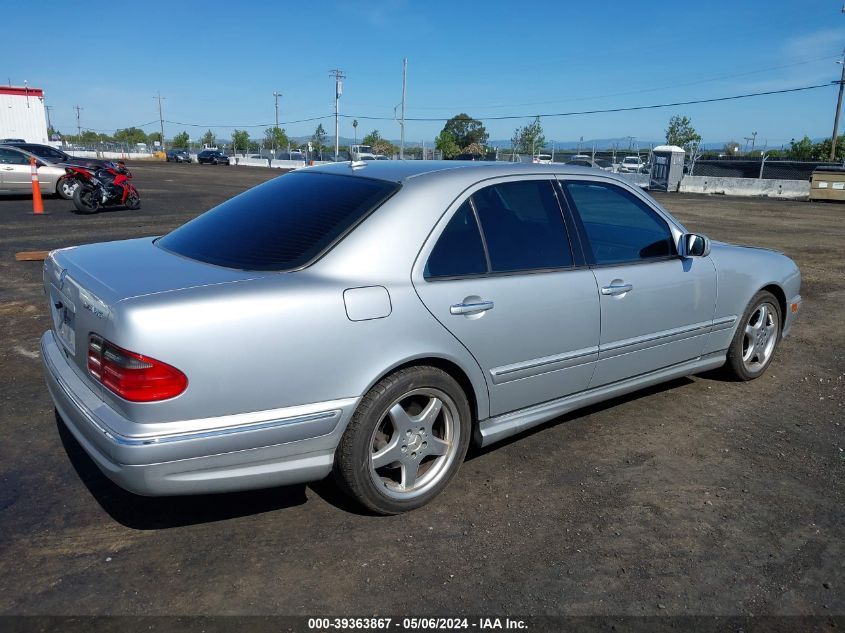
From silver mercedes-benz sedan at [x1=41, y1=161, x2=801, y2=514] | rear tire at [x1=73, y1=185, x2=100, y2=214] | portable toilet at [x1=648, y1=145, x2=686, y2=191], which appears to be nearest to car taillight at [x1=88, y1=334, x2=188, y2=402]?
silver mercedes-benz sedan at [x1=41, y1=161, x2=801, y2=514]

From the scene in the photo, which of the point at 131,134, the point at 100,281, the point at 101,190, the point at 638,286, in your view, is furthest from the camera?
the point at 131,134

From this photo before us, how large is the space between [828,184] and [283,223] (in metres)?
28.3

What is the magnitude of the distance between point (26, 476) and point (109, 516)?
2.13 feet

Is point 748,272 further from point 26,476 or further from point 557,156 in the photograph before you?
point 557,156

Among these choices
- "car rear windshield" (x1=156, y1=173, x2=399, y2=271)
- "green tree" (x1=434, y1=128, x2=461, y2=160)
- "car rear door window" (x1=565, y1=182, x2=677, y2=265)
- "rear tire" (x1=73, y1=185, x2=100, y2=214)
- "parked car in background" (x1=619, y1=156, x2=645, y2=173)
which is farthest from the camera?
"green tree" (x1=434, y1=128, x2=461, y2=160)

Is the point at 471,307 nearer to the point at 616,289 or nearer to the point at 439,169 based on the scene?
the point at 439,169

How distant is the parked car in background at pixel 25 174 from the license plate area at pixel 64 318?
48.8 feet

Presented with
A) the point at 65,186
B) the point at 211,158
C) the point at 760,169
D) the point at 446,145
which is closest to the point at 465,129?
the point at 446,145

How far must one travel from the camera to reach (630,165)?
43.4 meters

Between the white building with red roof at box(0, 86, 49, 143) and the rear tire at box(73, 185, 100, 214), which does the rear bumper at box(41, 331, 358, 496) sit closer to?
the rear tire at box(73, 185, 100, 214)

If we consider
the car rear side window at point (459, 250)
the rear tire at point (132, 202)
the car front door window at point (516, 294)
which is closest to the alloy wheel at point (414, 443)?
the car front door window at point (516, 294)

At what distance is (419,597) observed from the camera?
2.58 m

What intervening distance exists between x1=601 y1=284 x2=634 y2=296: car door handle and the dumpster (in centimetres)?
2669

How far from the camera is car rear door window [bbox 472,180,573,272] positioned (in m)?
3.41
